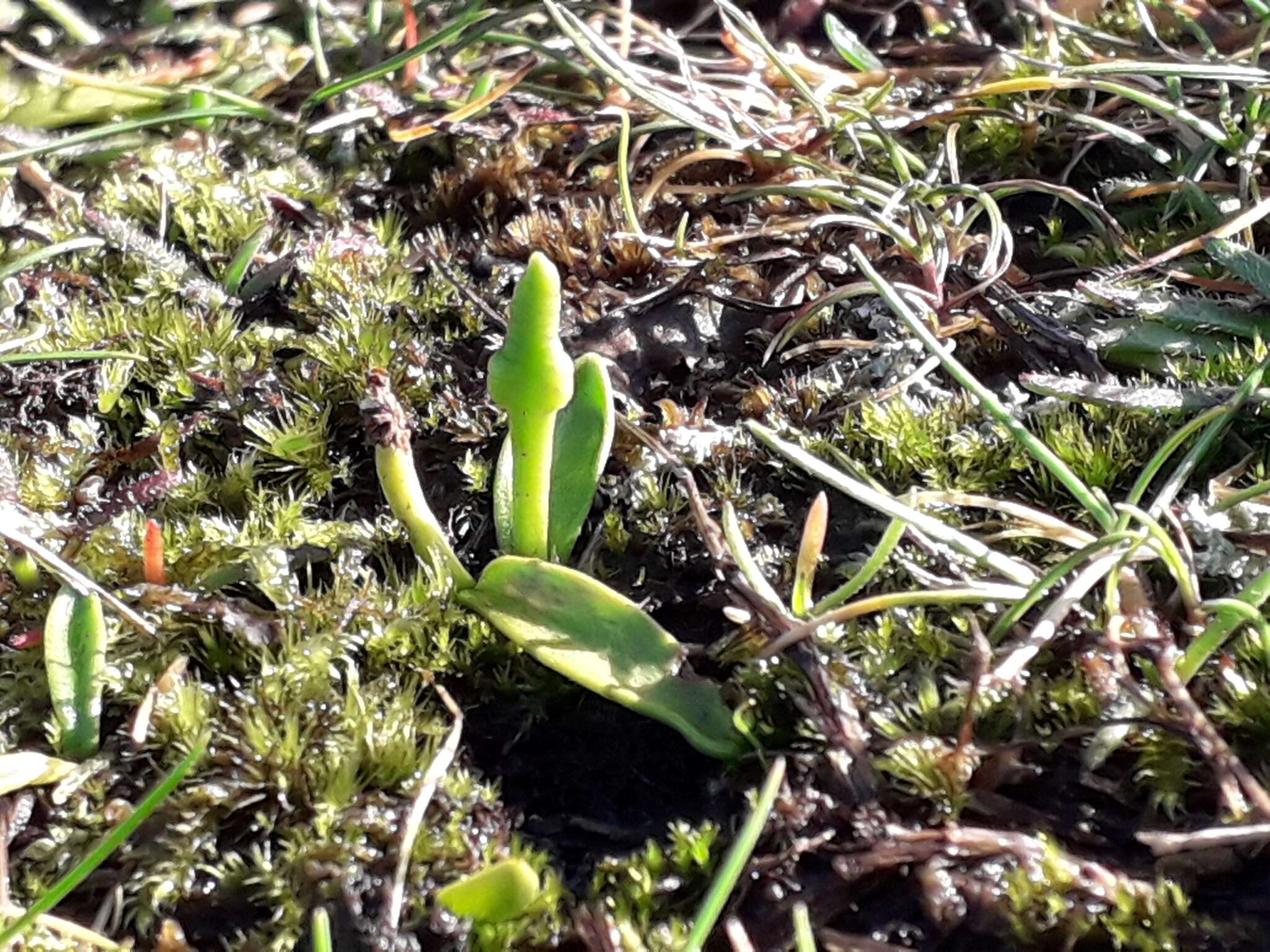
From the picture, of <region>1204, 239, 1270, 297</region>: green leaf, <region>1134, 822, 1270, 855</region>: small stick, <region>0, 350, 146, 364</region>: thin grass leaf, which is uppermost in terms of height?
<region>0, 350, 146, 364</region>: thin grass leaf

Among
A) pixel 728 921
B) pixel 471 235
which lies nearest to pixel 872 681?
pixel 728 921

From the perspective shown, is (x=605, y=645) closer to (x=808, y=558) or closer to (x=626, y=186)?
(x=808, y=558)

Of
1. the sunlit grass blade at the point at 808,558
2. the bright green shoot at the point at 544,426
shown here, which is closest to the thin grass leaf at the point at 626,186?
the bright green shoot at the point at 544,426

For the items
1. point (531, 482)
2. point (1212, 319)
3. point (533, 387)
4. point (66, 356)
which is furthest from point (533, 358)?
point (1212, 319)

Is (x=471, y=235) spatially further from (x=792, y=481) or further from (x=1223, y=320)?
(x=1223, y=320)

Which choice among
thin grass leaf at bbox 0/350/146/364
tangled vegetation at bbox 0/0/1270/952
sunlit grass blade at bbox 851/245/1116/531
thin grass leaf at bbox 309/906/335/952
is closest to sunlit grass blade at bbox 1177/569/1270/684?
tangled vegetation at bbox 0/0/1270/952

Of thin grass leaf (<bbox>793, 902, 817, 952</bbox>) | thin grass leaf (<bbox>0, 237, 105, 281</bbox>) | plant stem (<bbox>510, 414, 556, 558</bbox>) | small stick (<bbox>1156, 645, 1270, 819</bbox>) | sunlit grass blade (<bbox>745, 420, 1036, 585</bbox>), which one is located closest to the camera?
thin grass leaf (<bbox>793, 902, 817, 952</bbox>)

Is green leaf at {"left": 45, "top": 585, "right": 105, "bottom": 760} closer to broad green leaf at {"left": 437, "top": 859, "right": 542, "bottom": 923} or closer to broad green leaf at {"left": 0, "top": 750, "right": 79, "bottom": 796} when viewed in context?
broad green leaf at {"left": 0, "top": 750, "right": 79, "bottom": 796}
